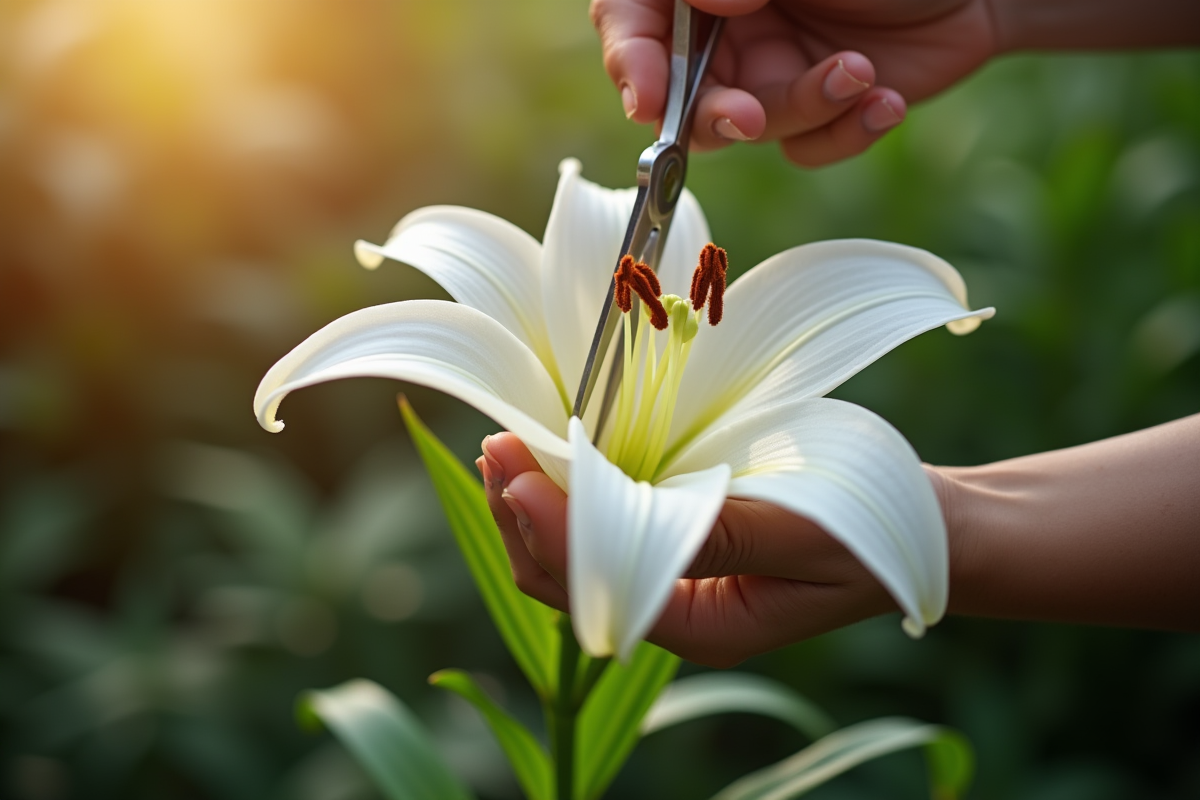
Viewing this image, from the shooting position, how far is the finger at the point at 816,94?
0.85m

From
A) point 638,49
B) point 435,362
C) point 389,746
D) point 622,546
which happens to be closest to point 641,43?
point 638,49

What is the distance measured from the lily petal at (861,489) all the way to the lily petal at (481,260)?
19 cm

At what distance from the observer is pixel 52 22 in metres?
1.79

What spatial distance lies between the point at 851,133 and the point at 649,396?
0.35 metres

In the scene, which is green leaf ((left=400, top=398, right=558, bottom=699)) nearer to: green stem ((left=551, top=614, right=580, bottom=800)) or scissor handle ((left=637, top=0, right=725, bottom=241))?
green stem ((left=551, top=614, right=580, bottom=800))

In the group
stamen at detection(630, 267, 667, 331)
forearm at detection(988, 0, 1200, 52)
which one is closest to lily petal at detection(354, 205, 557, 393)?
stamen at detection(630, 267, 667, 331)

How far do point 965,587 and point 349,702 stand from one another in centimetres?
48

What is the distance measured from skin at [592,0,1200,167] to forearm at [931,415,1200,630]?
328mm

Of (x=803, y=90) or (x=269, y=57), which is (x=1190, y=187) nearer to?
(x=803, y=90)

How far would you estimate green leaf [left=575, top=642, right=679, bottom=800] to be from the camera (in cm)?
80

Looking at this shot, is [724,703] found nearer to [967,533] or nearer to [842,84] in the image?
[967,533]

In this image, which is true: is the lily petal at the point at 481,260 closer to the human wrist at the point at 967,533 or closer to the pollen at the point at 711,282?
the pollen at the point at 711,282

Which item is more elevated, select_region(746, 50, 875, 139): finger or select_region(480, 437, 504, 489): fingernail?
select_region(746, 50, 875, 139): finger

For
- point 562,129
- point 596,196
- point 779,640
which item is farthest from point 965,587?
point 562,129
